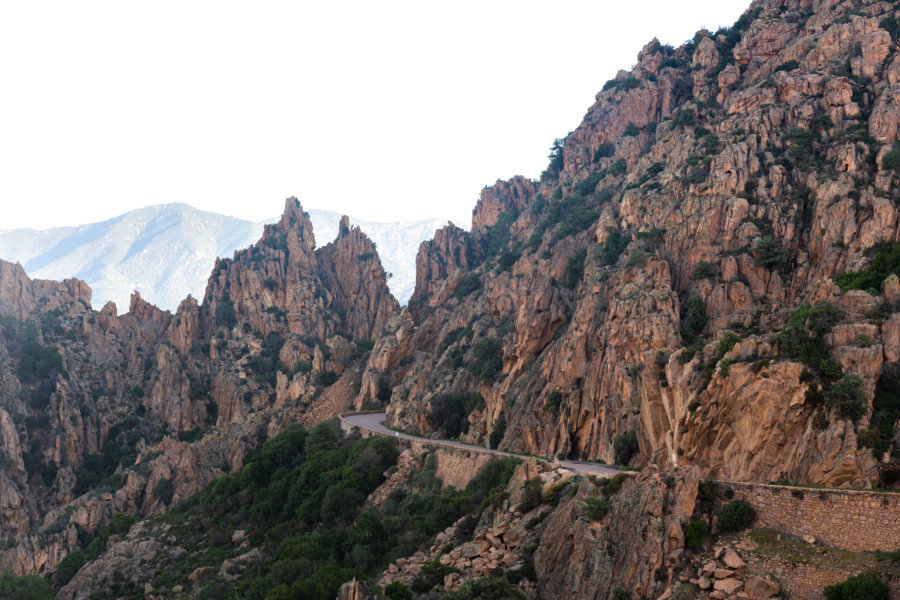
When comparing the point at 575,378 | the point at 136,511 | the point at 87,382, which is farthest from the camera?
the point at 87,382

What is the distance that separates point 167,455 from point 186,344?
3006cm

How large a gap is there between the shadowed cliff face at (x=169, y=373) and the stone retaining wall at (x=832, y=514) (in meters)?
65.0

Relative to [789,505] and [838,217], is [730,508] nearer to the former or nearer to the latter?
[789,505]

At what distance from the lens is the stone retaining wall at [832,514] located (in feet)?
74.4

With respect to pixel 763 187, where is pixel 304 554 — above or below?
below

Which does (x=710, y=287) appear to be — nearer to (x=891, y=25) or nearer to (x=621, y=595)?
(x=621, y=595)

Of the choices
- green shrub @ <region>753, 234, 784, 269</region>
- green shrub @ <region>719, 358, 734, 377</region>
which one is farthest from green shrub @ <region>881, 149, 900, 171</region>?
green shrub @ <region>719, 358, 734, 377</region>

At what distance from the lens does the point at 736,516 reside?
83.0ft

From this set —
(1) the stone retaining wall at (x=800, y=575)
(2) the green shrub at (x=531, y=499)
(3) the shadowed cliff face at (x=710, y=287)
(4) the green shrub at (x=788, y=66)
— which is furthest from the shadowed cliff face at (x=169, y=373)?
(1) the stone retaining wall at (x=800, y=575)

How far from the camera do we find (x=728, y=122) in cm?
6156

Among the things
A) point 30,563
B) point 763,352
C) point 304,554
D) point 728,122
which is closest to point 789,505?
point 763,352

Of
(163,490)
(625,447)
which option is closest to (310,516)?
(625,447)

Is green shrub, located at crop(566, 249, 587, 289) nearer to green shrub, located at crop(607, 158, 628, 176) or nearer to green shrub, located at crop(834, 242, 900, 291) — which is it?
green shrub, located at crop(607, 158, 628, 176)

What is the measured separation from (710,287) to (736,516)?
83.8 ft
